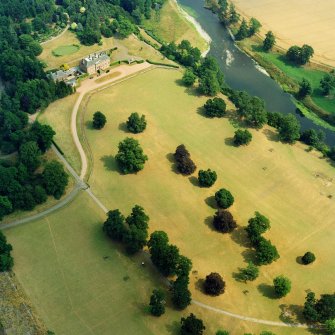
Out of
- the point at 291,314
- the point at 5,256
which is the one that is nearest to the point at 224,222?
the point at 291,314

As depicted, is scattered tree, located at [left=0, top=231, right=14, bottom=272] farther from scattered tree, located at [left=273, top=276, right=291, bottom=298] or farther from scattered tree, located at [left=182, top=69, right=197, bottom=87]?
scattered tree, located at [left=182, top=69, right=197, bottom=87]

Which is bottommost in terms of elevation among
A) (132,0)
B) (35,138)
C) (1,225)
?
(1,225)

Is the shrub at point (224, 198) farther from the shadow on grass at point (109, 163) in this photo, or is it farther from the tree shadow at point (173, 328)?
the tree shadow at point (173, 328)

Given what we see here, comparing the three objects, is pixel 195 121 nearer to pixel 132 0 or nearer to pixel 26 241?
pixel 26 241

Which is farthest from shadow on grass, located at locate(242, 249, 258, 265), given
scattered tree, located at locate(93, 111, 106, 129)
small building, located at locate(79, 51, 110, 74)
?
small building, located at locate(79, 51, 110, 74)

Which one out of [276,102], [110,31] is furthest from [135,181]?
[110,31]
